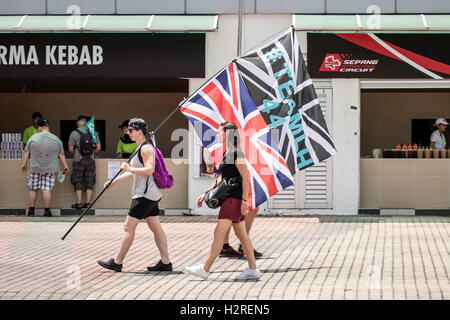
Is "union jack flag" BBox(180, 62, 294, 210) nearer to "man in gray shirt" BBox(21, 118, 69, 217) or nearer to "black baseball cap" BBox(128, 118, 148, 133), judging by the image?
"black baseball cap" BBox(128, 118, 148, 133)

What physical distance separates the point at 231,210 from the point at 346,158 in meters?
8.06

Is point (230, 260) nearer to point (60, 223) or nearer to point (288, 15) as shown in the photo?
point (60, 223)

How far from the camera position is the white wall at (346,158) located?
17.2 m

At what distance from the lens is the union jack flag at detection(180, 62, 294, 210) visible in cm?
1012

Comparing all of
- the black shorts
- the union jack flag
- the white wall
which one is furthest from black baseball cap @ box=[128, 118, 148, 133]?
the white wall

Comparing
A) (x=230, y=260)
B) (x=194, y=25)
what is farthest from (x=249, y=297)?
(x=194, y=25)

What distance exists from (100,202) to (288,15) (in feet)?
17.5

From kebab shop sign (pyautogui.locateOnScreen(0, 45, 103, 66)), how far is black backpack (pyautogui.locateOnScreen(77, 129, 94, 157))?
1454mm

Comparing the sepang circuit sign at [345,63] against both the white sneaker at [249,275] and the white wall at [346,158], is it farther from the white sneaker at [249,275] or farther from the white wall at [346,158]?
the white sneaker at [249,275]

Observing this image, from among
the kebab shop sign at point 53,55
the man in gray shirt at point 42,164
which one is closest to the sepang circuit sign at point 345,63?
the kebab shop sign at point 53,55

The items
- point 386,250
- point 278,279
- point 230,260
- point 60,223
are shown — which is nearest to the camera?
point 278,279

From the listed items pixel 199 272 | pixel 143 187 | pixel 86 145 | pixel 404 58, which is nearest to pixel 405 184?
pixel 404 58

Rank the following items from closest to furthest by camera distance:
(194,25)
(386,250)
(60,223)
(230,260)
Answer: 1. (230,260)
2. (386,250)
3. (60,223)
4. (194,25)

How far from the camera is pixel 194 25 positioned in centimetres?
1675
